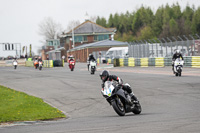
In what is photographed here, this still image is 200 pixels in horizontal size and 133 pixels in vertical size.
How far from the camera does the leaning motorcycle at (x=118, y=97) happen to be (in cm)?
1093

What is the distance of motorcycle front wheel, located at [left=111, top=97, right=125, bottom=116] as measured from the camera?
1091 cm

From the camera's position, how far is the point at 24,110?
13.2 metres

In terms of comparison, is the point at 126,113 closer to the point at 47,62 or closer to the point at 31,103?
the point at 31,103

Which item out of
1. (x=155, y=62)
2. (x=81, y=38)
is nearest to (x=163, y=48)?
(x=155, y=62)

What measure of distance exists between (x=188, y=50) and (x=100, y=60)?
3442 centimetres

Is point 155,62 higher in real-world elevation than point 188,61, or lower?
lower

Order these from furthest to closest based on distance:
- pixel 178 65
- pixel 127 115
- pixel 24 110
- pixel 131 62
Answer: pixel 131 62 < pixel 178 65 < pixel 24 110 < pixel 127 115

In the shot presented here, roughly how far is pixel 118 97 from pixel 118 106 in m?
0.23

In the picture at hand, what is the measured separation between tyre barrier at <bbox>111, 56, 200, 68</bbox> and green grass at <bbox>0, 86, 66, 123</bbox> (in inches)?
837

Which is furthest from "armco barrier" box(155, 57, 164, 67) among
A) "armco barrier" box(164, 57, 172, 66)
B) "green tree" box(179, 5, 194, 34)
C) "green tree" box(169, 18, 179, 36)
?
"green tree" box(169, 18, 179, 36)

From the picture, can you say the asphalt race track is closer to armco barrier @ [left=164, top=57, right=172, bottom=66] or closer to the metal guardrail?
the metal guardrail

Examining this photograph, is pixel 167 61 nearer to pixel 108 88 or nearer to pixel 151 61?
pixel 151 61

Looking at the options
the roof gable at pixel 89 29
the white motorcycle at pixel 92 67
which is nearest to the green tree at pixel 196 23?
the roof gable at pixel 89 29

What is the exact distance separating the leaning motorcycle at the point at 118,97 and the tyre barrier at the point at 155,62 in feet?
78.2
